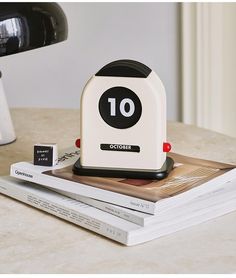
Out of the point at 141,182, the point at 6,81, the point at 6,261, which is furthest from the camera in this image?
the point at 6,81

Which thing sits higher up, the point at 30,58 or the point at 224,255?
the point at 30,58

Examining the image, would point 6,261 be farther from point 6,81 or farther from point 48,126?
point 6,81

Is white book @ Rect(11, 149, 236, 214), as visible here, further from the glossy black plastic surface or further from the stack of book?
the glossy black plastic surface

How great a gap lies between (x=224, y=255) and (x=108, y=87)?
28cm

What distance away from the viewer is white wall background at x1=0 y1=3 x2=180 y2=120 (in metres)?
1.95

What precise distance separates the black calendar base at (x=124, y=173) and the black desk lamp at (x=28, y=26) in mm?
325

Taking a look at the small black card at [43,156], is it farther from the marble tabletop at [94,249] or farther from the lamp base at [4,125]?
the lamp base at [4,125]

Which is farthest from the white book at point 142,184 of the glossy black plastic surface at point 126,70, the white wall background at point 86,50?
the white wall background at point 86,50

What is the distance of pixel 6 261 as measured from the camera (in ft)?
2.77

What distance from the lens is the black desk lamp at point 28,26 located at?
1.24 m

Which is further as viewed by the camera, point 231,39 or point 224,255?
point 231,39

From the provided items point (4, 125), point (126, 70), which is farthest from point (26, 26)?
point (126, 70)

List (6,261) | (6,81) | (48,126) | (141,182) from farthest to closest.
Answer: (6,81) < (48,126) < (141,182) < (6,261)

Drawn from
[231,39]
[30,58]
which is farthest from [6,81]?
[231,39]
